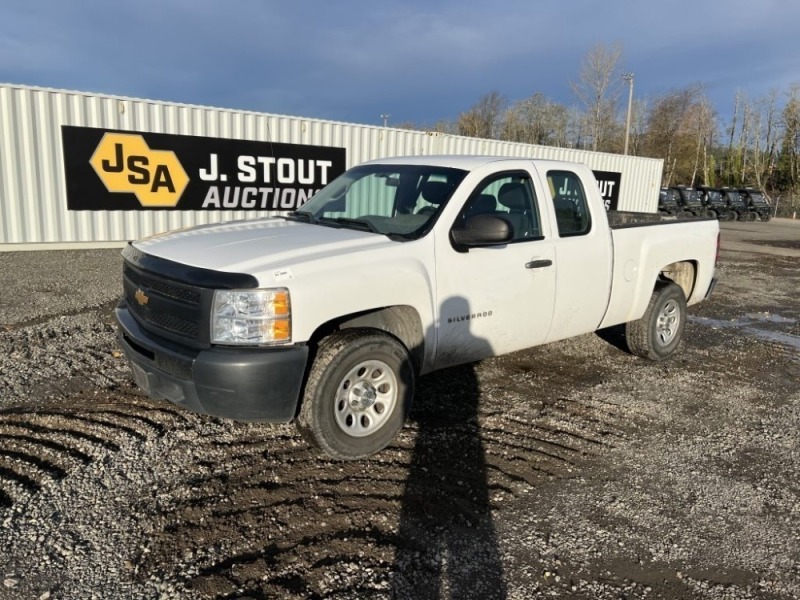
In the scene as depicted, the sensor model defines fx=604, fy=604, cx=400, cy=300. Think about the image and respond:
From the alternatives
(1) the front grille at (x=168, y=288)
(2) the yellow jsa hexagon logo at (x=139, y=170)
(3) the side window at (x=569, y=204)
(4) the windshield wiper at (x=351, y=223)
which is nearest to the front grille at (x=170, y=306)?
(1) the front grille at (x=168, y=288)

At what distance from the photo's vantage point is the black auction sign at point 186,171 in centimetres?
1166

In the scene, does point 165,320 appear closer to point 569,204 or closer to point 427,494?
point 427,494

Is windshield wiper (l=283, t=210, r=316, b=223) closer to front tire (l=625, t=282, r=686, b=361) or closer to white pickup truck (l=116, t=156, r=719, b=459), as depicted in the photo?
white pickup truck (l=116, t=156, r=719, b=459)

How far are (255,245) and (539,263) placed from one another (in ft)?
6.99

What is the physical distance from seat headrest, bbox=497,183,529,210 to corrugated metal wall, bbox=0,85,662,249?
981 centimetres

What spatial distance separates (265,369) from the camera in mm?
3201

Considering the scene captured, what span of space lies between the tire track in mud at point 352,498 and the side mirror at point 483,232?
1.35 metres

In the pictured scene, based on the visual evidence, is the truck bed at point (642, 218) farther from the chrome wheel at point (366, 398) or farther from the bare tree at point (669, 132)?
the bare tree at point (669, 132)

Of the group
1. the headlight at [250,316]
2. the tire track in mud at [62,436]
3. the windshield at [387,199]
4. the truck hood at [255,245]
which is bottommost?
the tire track in mud at [62,436]

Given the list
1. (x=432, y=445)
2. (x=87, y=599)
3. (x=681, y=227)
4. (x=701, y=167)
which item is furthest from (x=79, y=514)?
(x=701, y=167)

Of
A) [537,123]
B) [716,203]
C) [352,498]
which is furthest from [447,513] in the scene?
[537,123]

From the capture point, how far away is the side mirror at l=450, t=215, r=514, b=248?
13.1 feet

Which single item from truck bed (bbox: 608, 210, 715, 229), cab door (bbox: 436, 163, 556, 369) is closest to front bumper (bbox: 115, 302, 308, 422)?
cab door (bbox: 436, 163, 556, 369)

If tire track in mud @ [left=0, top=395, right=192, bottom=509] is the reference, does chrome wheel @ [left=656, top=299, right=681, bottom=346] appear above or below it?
above
